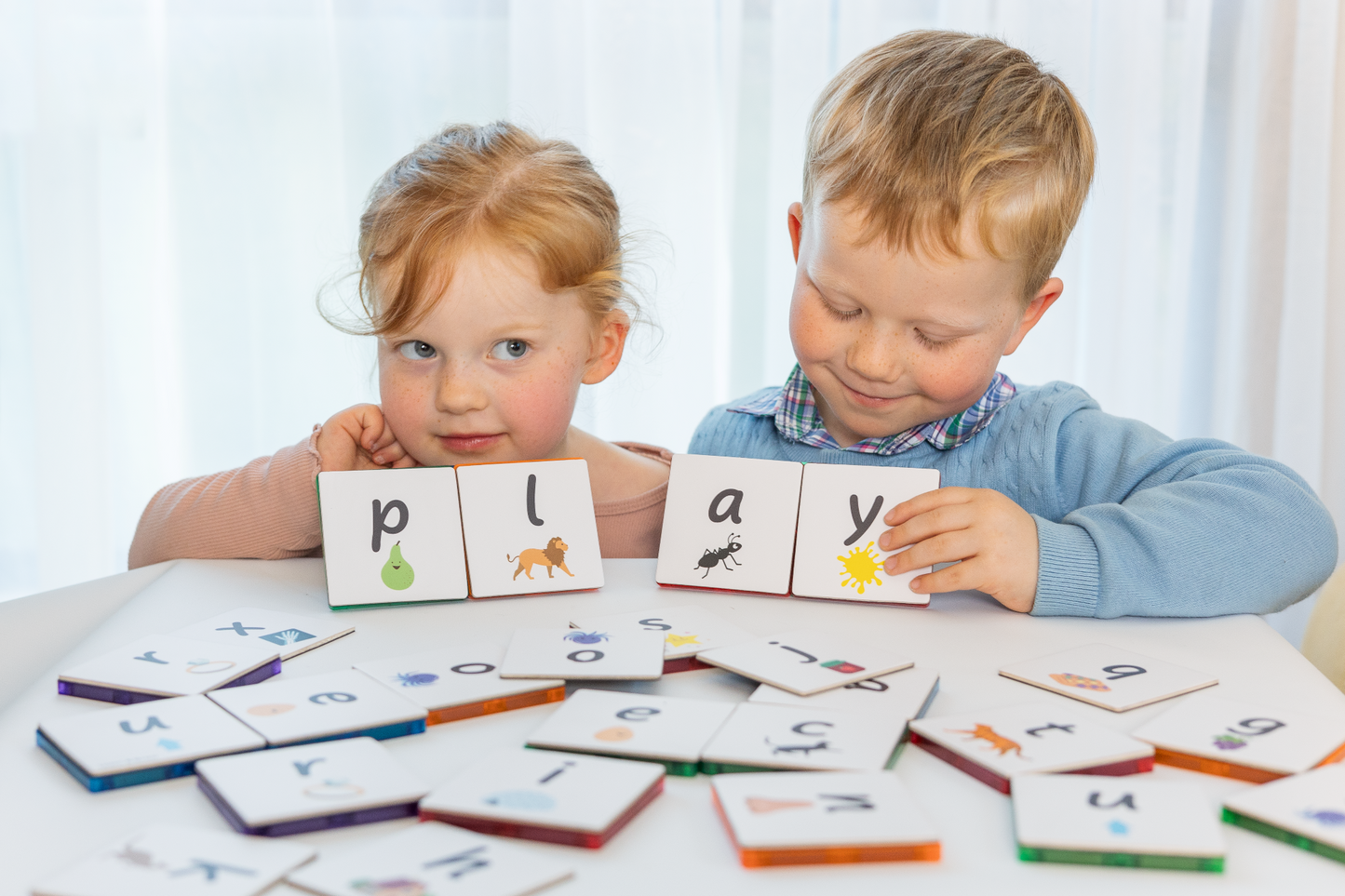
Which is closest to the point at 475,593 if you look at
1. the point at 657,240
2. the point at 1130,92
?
the point at 657,240

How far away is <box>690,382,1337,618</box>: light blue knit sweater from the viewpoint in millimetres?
778

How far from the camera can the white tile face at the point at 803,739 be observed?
495mm

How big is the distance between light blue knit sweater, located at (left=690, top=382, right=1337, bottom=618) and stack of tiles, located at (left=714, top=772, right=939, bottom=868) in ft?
1.20

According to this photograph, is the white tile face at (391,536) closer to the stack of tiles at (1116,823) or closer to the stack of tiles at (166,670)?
the stack of tiles at (166,670)

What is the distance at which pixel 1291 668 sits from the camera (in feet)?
2.19

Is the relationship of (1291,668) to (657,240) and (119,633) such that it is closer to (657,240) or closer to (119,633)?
(119,633)

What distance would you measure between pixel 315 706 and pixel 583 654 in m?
0.16

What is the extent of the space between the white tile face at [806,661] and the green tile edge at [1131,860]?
18 cm

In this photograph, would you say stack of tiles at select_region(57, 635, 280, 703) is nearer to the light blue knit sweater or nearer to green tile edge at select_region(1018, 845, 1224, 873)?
green tile edge at select_region(1018, 845, 1224, 873)

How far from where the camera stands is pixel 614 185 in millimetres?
2109

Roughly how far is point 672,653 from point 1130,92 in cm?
184

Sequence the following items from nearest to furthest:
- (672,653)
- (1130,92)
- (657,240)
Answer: (672,653)
(657,240)
(1130,92)

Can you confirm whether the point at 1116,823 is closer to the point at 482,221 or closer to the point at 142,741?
the point at 142,741

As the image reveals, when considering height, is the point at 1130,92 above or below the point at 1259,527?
above
